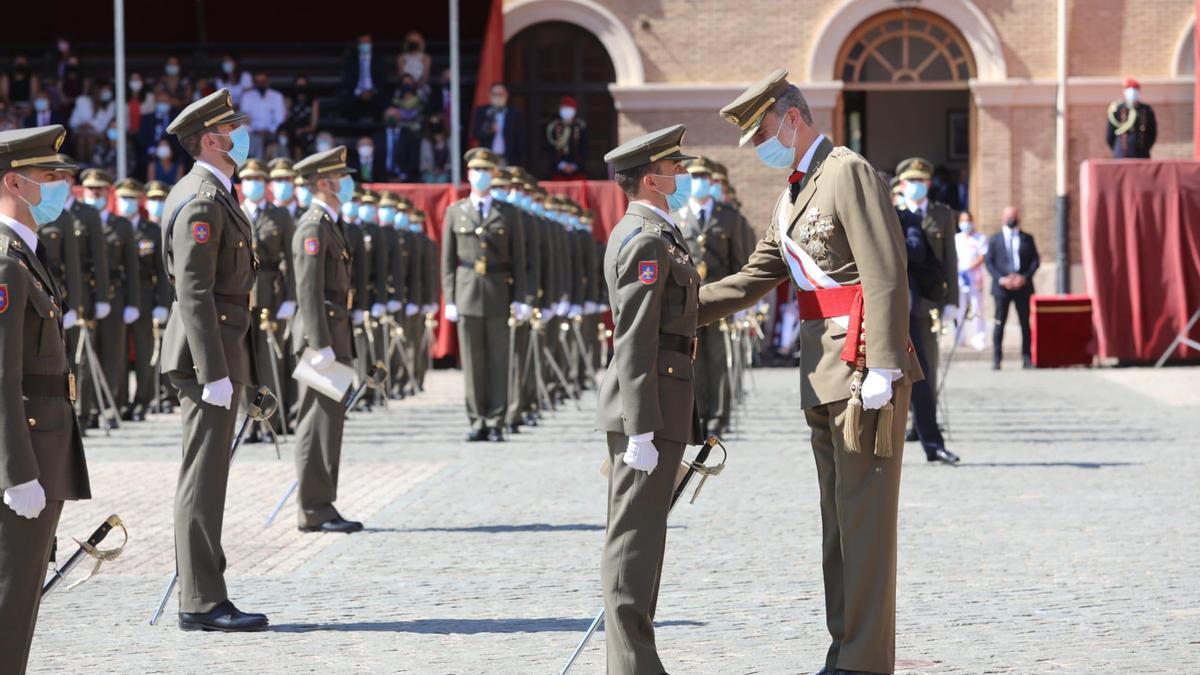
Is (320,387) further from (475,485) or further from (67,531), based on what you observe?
(475,485)

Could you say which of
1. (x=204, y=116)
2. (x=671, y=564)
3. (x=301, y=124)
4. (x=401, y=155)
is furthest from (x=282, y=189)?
(x=301, y=124)

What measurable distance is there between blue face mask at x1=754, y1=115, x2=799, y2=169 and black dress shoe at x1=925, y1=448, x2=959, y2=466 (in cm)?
691

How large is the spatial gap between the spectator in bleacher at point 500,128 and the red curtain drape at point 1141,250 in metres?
8.96

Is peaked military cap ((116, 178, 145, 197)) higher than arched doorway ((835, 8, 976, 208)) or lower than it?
lower

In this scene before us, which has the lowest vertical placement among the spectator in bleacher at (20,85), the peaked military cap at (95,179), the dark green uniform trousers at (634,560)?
the dark green uniform trousers at (634,560)

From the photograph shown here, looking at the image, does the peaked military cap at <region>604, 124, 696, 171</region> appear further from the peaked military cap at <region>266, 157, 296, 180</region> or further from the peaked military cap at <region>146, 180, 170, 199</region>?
the peaked military cap at <region>146, 180, 170, 199</region>

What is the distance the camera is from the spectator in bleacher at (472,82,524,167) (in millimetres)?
28516

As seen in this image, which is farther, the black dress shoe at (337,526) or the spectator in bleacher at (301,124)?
the spectator in bleacher at (301,124)

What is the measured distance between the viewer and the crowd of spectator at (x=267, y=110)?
92.0 ft

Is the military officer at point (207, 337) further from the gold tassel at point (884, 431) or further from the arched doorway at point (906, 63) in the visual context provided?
the arched doorway at point (906, 63)

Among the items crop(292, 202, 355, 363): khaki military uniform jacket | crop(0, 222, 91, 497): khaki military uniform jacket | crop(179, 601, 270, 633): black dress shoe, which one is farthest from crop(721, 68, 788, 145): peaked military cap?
crop(292, 202, 355, 363): khaki military uniform jacket

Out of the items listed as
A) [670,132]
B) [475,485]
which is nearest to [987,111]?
[475,485]

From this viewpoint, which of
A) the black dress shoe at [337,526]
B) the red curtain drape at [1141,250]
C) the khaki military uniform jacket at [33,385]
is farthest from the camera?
the red curtain drape at [1141,250]

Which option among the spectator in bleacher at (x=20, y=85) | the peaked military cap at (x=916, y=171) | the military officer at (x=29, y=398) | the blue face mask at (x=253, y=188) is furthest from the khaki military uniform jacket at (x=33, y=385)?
the spectator in bleacher at (x=20, y=85)
